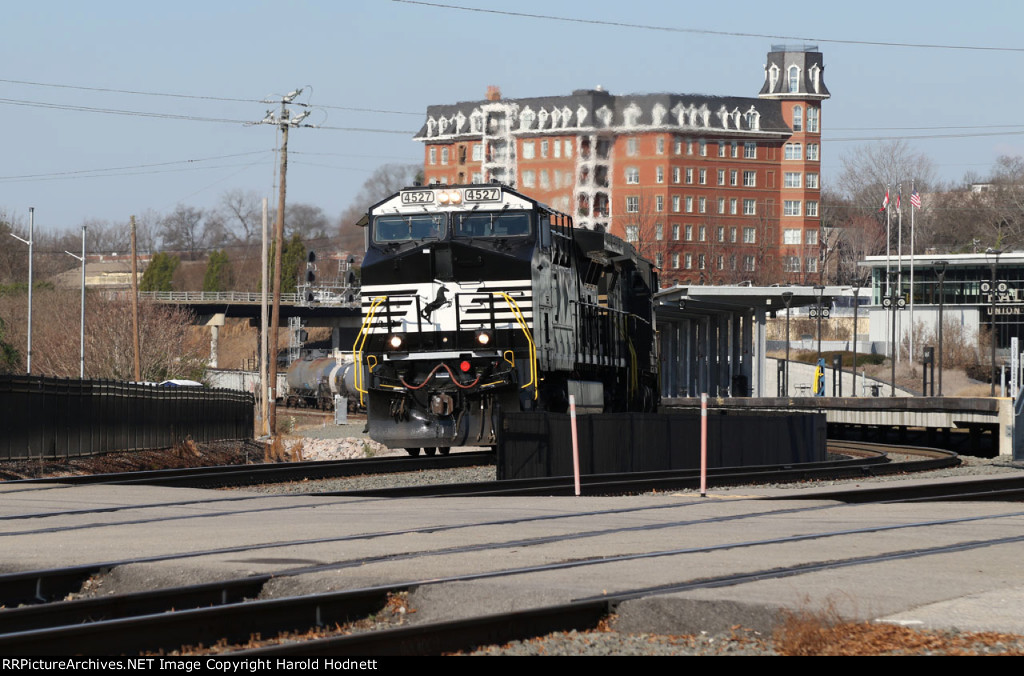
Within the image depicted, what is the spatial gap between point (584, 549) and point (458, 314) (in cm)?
1088

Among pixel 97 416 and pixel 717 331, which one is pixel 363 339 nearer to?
pixel 97 416

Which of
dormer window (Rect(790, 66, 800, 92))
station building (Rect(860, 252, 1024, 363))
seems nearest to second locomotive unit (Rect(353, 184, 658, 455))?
Result: station building (Rect(860, 252, 1024, 363))

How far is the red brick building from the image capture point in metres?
132

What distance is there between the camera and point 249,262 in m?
163

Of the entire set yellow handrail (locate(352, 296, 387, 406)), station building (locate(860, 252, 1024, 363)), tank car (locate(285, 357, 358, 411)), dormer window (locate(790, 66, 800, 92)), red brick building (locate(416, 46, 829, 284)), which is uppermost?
Result: dormer window (locate(790, 66, 800, 92))

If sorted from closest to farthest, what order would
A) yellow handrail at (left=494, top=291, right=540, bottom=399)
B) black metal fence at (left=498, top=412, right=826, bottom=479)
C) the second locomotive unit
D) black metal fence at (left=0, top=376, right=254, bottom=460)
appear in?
black metal fence at (left=498, top=412, right=826, bottom=479) → yellow handrail at (left=494, top=291, right=540, bottom=399) → the second locomotive unit → black metal fence at (left=0, top=376, right=254, bottom=460)

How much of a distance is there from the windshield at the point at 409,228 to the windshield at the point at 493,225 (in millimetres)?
379

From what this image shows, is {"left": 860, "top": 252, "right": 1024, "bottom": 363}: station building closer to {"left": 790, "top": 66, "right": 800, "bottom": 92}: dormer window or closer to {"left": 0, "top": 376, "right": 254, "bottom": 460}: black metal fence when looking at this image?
{"left": 790, "top": 66, "right": 800, "bottom": 92}: dormer window

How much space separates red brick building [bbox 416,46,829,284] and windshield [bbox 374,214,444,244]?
102498 millimetres

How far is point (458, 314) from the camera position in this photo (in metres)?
21.1

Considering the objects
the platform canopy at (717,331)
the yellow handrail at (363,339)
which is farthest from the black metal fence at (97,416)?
the platform canopy at (717,331)

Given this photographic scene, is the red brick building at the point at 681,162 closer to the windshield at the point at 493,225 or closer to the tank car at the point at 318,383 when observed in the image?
the tank car at the point at 318,383

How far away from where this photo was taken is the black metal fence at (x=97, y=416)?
22750mm

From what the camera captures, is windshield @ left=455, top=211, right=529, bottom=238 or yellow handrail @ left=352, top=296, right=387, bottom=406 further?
yellow handrail @ left=352, top=296, right=387, bottom=406
